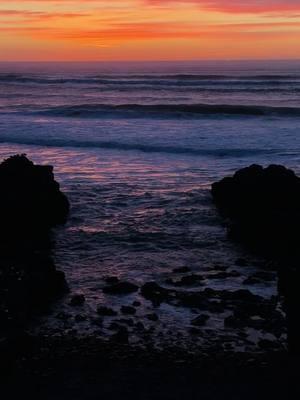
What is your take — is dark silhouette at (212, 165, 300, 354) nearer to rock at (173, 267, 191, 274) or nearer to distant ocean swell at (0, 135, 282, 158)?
rock at (173, 267, 191, 274)

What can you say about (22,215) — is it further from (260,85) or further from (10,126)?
(260,85)

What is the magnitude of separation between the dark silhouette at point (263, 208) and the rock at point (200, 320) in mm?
1833

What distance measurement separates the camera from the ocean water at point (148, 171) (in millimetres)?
9562

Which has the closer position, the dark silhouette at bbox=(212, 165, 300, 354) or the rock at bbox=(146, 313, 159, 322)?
the rock at bbox=(146, 313, 159, 322)

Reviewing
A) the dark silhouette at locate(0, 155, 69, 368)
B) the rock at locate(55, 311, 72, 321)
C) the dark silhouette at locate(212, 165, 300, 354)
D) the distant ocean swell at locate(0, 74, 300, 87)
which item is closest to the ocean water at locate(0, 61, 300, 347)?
the rock at locate(55, 311, 72, 321)

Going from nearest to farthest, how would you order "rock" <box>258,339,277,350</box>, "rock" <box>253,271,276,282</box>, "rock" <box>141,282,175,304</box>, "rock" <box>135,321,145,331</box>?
"rock" <box>258,339,277,350</box>, "rock" <box>135,321,145,331</box>, "rock" <box>141,282,175,304</box>, "rock" <box>253,271,276,282</box>

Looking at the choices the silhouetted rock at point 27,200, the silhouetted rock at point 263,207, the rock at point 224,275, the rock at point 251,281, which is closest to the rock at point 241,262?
the rock at point 224,275

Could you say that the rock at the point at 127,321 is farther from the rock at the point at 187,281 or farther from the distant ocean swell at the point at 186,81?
the distant ocean swell at the point at 186,81

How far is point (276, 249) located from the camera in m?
11.0

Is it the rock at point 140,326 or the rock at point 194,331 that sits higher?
the rock at point 140,326

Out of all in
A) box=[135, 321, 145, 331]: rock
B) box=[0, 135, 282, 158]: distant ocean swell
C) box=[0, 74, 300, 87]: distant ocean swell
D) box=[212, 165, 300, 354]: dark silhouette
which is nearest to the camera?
box=[135, 321, 145, 331]: rock

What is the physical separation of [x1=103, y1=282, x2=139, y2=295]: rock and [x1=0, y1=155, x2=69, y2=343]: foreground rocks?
0.68 m

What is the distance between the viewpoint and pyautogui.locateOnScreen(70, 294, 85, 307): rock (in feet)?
28.9

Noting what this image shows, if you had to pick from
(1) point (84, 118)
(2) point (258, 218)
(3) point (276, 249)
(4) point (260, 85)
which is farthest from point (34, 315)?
(4) point (260, 85)
